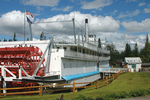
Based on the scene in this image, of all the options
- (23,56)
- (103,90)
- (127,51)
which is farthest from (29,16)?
(127,51)

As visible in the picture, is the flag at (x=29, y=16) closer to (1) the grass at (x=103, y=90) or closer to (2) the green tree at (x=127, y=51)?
(1) the grass at (x=103, y=90)

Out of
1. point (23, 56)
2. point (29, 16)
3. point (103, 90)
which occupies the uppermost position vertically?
point (29, 16)

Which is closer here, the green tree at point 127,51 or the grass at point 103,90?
the grass at point 103,90

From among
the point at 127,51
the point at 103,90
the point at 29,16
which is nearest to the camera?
the point at 103,90

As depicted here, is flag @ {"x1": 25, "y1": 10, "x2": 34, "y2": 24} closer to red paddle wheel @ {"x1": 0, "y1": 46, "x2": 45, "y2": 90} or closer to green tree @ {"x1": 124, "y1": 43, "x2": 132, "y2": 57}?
red paddle wheel @ {"x1": 0, "y1": 46, "x2": 45, "y2": 90}

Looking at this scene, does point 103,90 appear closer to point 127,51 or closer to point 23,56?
point 23,56

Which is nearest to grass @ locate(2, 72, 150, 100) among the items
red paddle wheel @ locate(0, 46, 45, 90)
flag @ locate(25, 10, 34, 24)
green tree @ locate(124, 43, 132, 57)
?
red paddle wheel @ locate(0, 46, 45, 90)

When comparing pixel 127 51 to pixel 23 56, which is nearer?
pixel 23 56

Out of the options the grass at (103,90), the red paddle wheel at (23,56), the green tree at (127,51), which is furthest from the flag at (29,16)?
the green tree at (127,51)

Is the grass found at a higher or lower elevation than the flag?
lower

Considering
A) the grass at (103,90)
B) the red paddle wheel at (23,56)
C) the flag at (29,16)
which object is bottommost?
the grass at (103,90)

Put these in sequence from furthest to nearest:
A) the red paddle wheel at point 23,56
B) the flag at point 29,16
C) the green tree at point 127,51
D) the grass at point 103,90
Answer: the green tree at point 127,51, the flag at point 29,16, the red paddle wheel at point 23,56, the grass at point 103,90

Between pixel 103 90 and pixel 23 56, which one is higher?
pixel 23 56

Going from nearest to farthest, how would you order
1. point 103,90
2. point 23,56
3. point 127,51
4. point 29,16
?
point 103,90 → point 23,56 → point 29,16 → point 127,51
